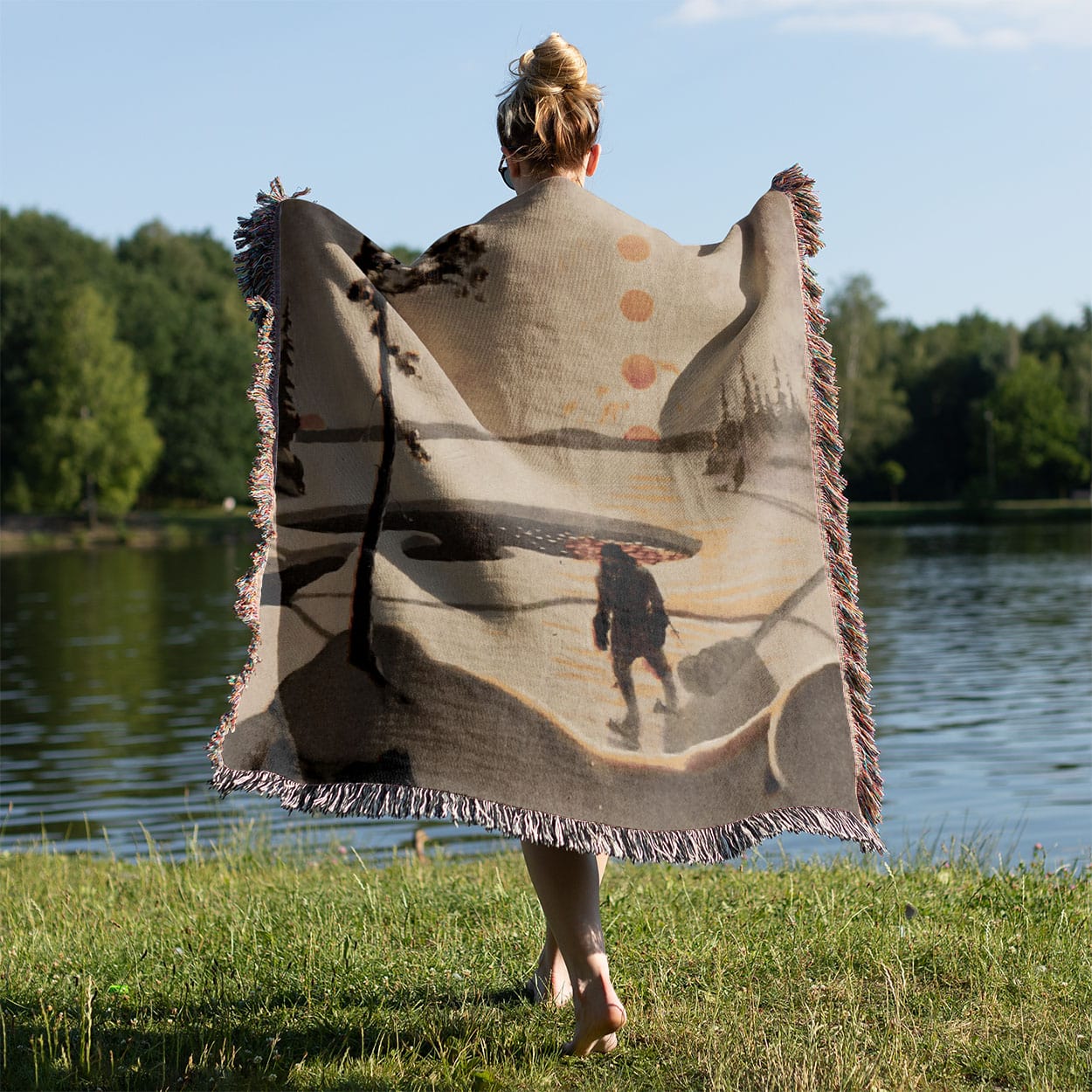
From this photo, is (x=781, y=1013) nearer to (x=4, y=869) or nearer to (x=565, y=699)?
(x=565, y=699)

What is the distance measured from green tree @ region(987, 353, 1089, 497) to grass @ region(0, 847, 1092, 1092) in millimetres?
64798

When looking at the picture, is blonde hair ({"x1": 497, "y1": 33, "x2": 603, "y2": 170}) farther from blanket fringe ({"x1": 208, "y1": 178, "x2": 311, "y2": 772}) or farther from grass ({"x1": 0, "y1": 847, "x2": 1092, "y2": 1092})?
grass ({"x1": 0, "y1": 847, "x2": 1092, "y2": 1092})

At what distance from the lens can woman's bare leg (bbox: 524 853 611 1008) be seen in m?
3.15

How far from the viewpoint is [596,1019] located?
278 cm

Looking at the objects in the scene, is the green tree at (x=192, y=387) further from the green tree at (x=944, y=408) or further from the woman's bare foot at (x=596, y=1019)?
the woman's bare foot at (x=596, y=1019)

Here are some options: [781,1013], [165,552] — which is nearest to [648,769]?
[781,1013]

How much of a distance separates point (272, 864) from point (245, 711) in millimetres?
3375

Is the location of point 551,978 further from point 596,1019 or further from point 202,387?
point 202,387

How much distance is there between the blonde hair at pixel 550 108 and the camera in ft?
9.99

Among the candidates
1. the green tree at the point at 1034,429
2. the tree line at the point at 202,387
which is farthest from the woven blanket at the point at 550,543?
the green tree at the point at 1034,429

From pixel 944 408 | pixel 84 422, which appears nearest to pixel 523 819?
pixel 84 422

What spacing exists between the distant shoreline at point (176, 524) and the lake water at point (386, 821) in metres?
17.7

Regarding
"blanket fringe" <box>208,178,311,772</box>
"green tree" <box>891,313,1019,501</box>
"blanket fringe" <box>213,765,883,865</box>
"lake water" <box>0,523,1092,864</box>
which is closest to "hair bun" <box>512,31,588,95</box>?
"blanket fringe" <box>208,178,311,772</box>

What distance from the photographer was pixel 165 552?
145ft
